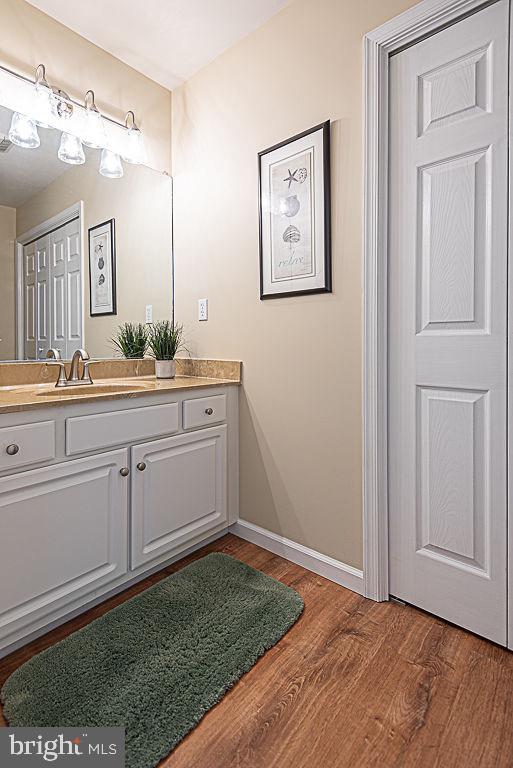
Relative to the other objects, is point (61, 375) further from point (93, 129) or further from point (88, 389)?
point (93, 129)

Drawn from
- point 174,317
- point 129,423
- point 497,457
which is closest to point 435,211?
point 497,457

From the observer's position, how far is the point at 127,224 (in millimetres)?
2348

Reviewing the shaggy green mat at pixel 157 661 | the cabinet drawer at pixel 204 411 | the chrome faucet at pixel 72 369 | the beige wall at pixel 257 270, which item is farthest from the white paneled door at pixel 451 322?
the chrome faucet at pixel 72 369

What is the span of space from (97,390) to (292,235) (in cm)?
114

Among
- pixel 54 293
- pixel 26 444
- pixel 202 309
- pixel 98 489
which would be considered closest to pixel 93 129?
pixel 54 293

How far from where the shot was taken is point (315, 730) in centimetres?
113

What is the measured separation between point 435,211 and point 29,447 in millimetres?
1602

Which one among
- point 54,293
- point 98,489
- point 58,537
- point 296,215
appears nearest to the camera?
point 58,537

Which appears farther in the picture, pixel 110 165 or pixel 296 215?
pixel 110 165

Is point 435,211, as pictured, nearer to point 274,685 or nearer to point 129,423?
point 129,423

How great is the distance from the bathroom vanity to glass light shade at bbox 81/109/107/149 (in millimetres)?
1230

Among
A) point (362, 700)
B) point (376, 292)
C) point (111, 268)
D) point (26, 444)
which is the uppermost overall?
point (111, 268)

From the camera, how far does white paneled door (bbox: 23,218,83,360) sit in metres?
2.00

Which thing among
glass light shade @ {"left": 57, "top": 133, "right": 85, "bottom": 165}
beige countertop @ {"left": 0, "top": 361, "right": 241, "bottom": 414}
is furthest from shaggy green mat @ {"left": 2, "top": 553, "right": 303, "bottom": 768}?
glass light shade @ {"left": 57, "top": 133, "right": 85, "bottom": 165}
